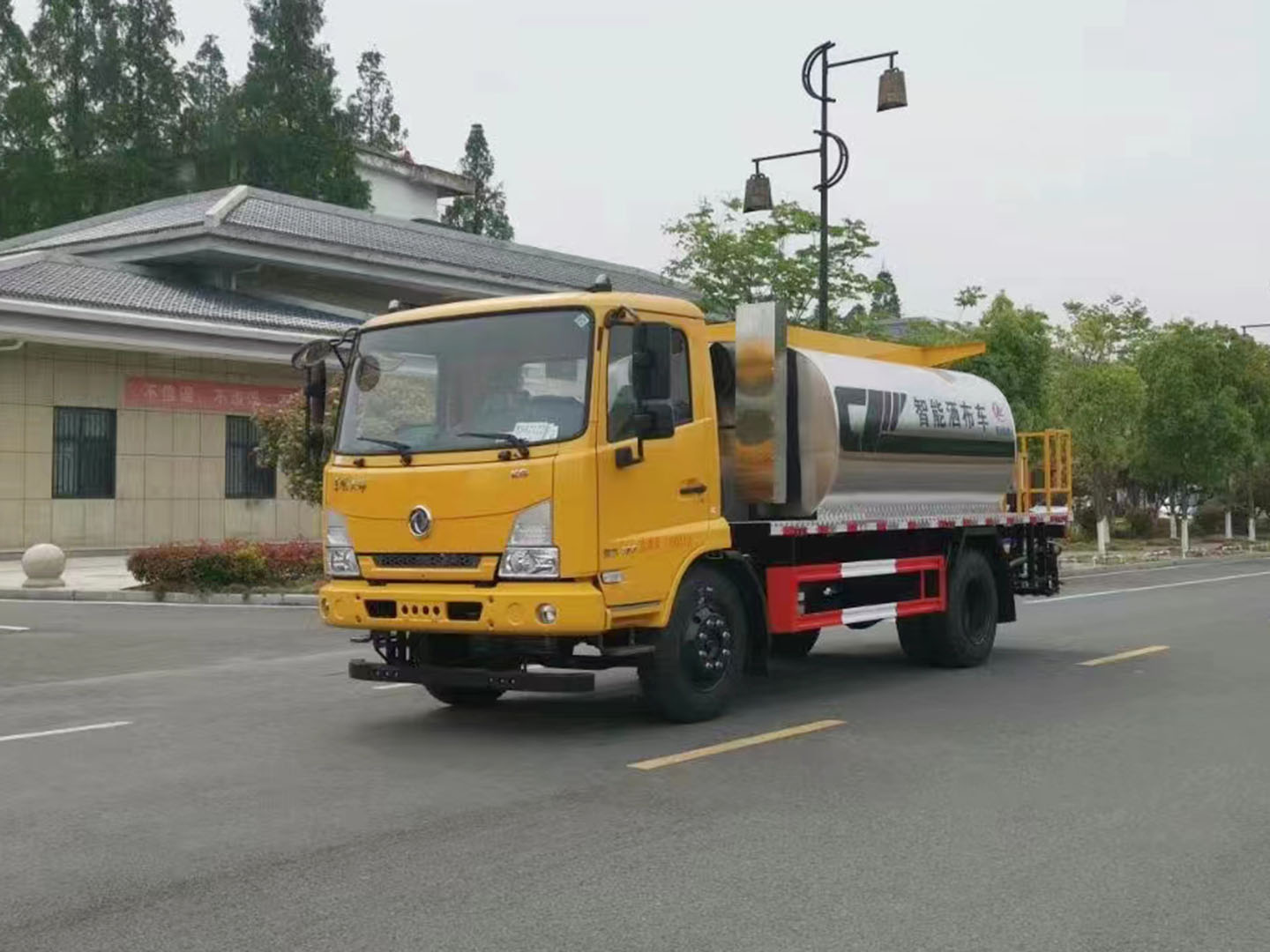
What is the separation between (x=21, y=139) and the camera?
181ft

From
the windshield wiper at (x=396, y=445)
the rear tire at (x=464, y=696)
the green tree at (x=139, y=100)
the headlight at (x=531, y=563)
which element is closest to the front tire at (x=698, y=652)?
the headlight at (x=531, y=563)

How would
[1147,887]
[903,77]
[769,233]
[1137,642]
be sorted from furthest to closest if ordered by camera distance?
[769,233] < [903,77] < [1137,642] < [1147,887]

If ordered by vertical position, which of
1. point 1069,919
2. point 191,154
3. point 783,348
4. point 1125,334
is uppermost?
point 191,154

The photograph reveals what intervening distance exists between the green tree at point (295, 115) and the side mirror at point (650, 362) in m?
51.6

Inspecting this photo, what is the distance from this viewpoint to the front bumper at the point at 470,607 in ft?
25.5

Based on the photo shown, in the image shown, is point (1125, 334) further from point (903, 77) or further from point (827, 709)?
point (827, 709)

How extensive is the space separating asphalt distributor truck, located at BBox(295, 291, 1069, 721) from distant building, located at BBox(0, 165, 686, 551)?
1884cm

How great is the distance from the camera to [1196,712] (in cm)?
940

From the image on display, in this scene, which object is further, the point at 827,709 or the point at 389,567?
the point at 827,709

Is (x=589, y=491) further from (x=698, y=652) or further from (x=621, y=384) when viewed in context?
(x=698, y=652)

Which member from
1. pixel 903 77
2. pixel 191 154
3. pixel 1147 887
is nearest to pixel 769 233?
pixel 903 77

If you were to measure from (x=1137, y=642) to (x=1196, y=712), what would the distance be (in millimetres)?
4699

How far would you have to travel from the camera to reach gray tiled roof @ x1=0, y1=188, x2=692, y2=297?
3278 cm

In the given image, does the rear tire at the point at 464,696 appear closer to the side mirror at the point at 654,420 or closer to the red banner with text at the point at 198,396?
the side mirror at the point at 654,420
